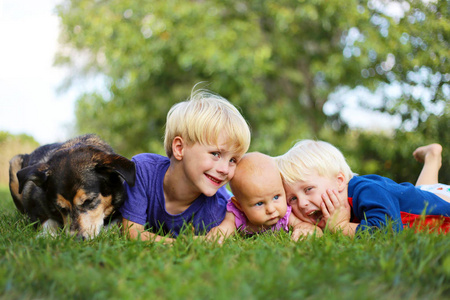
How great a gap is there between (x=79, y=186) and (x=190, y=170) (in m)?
1.02

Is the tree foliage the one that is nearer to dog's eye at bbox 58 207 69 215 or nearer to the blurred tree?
the blurred tree

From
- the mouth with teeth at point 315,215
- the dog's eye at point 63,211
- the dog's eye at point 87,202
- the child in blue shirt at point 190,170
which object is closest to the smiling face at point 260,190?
the child in blue shirt at point 190,170

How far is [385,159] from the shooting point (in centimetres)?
942

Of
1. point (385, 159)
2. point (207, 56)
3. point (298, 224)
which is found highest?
point (207, 56)

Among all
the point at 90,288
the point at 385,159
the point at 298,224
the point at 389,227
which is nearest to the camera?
the point at 90,288

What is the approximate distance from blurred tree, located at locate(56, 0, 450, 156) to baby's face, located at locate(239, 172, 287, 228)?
5728 millimetres

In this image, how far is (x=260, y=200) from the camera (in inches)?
144

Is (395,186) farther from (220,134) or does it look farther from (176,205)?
(176,205)

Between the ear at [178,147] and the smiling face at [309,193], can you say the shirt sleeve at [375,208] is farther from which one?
the ear at [178,147]

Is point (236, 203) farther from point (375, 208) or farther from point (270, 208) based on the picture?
point (375, 208)

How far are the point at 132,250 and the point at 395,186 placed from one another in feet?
8.67

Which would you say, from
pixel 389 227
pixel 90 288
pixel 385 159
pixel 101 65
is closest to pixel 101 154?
pixel 90 288

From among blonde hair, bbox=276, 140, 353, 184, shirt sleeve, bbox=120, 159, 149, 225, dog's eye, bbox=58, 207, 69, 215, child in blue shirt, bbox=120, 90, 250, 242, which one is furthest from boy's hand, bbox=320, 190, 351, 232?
dog's eye, bbox=58, 207, 69, 215

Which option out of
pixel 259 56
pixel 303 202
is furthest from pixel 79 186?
pixel 259 56
